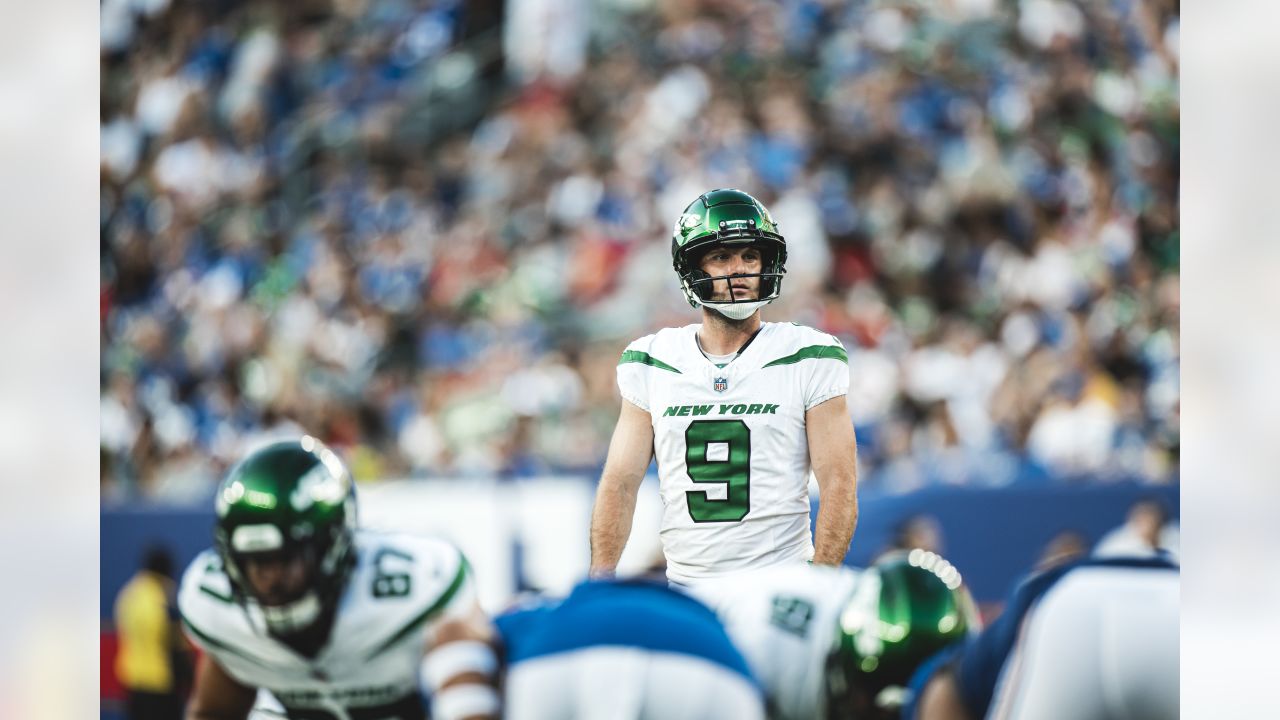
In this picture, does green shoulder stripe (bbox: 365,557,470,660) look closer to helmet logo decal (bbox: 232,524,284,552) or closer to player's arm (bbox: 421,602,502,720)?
player's arm (bbox: 421,602,502,720)

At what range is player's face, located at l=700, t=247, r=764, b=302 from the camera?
11.0 feet

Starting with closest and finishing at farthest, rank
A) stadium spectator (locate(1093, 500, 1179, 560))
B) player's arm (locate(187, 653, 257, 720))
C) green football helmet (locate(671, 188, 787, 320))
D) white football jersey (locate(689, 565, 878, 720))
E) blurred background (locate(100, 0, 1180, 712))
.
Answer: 1. white football jersey (locate(689, 565, 878, 720))
2. player's arm (locate(187, 653, 257, 720))
3. green football helmet (locate(671, 188, 787, 320))
4. stadium spectator (locate(1093, 500, 1179, 560))
5. blurred background (locate(100, 0, 1180, 712))

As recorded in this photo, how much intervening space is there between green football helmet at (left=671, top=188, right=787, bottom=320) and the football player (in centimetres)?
154

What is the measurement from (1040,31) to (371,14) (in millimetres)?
4891

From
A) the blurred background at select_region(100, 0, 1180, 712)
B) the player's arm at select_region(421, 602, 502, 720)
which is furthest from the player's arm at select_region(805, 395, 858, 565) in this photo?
the blurred background at select_region(100, 0, 1180, 712)

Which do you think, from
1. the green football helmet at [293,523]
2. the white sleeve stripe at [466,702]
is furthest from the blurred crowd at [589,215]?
the white sleeve stripe at [466,702]

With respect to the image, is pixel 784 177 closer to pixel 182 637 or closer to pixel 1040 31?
pixel 1040 31

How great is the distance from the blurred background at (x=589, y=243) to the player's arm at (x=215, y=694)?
3.57 metres

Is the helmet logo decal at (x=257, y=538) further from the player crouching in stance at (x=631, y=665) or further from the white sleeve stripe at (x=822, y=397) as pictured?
the white sleeve stripe at (x=822, y=397)

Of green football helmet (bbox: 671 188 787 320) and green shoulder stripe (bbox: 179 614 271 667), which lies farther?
green football helmet (bbox: 671 188 787 320)

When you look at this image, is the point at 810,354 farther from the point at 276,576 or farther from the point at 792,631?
the point at 276,576

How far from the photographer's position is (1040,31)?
29.3 feet

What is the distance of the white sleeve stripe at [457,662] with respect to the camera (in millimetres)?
2332

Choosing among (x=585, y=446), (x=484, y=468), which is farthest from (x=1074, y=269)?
(x=484, y=468)
